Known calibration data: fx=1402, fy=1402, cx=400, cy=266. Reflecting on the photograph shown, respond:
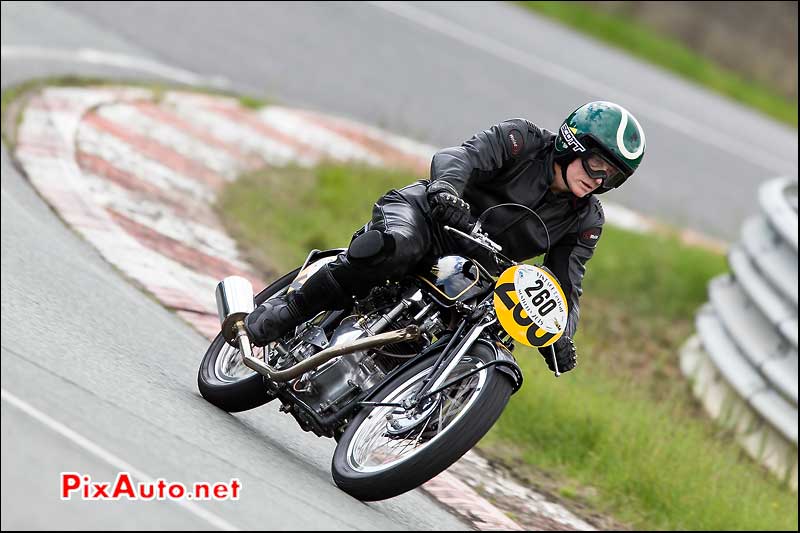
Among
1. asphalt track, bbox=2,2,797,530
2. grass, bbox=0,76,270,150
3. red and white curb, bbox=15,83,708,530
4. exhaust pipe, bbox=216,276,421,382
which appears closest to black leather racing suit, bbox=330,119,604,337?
exhaust pipe, bbox=216,276,421,382

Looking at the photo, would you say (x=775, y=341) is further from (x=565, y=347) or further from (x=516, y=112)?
(x=516, y=112)

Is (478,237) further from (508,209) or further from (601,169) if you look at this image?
(601,169)

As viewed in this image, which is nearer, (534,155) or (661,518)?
(534,155)

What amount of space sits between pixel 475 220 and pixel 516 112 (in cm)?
863

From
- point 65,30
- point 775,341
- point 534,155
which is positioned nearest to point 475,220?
point 534,155

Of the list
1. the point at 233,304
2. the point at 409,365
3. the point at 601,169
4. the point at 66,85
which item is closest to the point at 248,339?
the point at 233,304

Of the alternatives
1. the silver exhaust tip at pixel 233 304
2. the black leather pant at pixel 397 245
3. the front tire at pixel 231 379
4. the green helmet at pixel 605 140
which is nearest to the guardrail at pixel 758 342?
the green helmet at pixel 605 140

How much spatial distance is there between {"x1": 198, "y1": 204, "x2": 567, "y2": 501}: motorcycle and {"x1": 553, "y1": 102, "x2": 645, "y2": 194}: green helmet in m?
0.55

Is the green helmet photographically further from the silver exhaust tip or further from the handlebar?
the silver exhaust tip

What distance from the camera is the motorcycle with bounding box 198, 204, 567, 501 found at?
206 inches

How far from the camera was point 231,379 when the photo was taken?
20.3 feet

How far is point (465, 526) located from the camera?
234 inches

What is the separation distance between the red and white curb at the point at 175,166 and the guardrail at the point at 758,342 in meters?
2.36

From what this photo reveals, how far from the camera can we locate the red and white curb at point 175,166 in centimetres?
786
